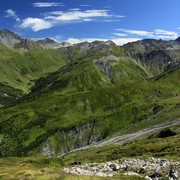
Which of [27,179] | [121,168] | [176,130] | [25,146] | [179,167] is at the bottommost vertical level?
[25,146]

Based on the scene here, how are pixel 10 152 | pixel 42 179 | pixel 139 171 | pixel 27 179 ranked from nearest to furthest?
pixel 42 179
pixel 27 179
pixel 139 171
pixel 10 152

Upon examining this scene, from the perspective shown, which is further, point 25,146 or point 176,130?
point 25,146

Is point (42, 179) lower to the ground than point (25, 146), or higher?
higher

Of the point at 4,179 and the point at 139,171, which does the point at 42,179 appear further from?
the point at 139,171

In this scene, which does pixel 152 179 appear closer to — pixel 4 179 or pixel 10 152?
pixel 4 179

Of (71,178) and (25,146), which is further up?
(71,178)

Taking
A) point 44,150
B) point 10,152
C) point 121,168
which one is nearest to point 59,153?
point 44,150

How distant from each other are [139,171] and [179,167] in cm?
716

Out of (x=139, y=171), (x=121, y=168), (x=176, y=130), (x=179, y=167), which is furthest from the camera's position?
(x=176, y=130)

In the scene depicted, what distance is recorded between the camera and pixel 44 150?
19525 centimetres

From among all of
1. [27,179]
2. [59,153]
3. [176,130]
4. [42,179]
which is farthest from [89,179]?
[59,153]

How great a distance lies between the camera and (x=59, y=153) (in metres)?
196

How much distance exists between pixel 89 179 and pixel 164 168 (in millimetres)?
14310

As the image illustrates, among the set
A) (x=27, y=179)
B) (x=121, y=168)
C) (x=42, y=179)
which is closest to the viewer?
(x=42, y=179)
